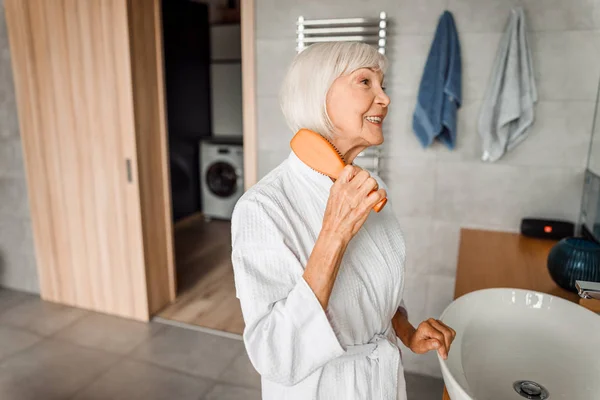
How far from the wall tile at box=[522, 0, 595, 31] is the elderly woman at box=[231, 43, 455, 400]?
4.66ft

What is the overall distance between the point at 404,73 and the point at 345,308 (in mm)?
1633

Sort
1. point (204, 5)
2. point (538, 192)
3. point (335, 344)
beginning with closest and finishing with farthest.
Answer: point (335, 344) < point (538, 192) < point (204, 5)

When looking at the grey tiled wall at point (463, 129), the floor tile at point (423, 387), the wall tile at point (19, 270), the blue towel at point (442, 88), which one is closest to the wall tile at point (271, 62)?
the grey tiled wall at point (463, 129)

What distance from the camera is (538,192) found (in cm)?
219

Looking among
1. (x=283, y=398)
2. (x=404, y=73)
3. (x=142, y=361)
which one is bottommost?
(x=142, y=361)

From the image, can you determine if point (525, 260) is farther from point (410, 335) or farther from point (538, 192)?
point (410, 335)

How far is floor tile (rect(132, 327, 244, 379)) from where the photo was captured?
253 cm

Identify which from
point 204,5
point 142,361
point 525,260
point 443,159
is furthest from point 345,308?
point 204,5

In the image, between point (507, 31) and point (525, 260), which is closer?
point (525, 260)

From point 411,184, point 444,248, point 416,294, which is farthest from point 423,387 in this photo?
point 411,184

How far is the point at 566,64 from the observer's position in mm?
2027

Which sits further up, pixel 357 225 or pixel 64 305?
pixel 357 225

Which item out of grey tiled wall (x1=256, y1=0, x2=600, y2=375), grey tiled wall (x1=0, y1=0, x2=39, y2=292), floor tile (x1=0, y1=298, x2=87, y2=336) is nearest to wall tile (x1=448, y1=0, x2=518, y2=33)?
grey tiled wall (x1=256, y1=0, x2=600, y2=375)

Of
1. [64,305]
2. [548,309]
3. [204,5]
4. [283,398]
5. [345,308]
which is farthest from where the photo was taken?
[204,5]
